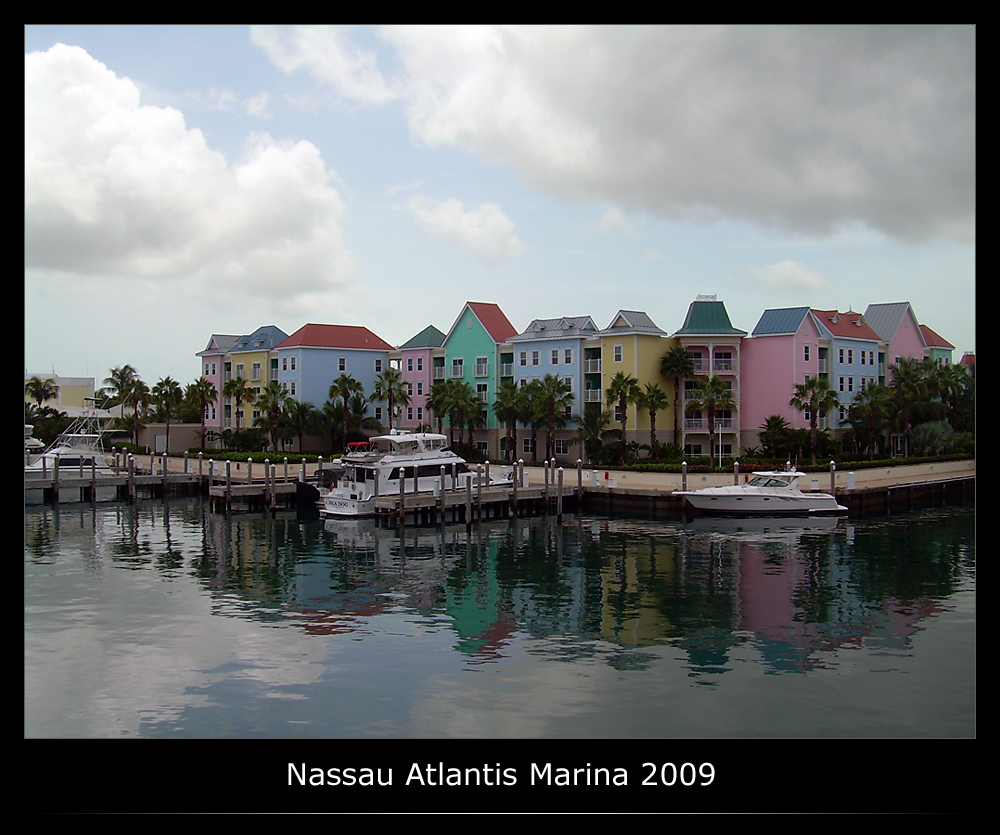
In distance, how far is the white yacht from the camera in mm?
50500

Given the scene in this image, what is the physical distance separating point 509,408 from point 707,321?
17.4m

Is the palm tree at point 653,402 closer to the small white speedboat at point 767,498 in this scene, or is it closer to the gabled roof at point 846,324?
the small white speedboat at point 767,498

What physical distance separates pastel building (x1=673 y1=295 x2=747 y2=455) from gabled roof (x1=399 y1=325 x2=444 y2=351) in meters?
24.6

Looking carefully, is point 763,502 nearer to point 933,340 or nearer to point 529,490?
point 529,490

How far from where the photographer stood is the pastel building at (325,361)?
83688 millimetres

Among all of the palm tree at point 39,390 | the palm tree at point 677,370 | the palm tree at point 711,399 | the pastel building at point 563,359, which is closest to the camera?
the palm tree at point 711,399

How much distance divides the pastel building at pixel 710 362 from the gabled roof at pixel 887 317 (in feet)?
64.7

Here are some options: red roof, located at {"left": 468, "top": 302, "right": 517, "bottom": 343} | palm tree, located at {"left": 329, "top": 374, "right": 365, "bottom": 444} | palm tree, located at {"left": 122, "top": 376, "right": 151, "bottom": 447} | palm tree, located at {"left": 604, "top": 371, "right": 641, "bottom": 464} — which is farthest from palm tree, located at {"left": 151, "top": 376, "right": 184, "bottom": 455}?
palm tree, located at {"left": 604, "top": 371, "right": 641, "bottom": 464}

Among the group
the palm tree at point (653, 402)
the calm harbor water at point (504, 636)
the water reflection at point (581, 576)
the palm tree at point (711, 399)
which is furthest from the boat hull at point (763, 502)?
the palm tree at point (653, 402)

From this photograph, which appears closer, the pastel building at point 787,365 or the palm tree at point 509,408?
the pastel building at point 787,365

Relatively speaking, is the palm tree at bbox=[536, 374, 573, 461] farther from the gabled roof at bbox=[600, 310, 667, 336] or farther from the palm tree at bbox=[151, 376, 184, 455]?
the palm tree at bbox=[151, 376, 184, 455]
